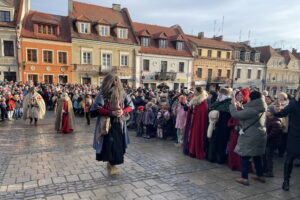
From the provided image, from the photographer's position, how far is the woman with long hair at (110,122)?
4102 millimetres

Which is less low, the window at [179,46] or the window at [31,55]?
the window at [179,46]

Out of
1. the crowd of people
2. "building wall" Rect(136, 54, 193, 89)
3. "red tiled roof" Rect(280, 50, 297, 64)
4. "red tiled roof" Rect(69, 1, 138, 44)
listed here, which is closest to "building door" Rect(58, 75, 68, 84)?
"red tiled roof" Rect(69, 1, 138, 44)

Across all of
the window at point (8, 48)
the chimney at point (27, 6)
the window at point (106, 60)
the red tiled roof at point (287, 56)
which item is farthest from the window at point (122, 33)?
the red tiled roof at point (287, 56)

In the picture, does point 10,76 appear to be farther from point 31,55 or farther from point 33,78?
point 31,55

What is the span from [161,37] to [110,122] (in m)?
25.1

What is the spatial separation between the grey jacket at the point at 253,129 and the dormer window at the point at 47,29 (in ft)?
75.7

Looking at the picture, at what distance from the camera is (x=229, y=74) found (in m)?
33.4

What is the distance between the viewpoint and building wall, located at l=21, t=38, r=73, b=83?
2053 centimetres

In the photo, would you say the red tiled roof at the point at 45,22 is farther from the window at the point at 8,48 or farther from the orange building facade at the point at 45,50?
the window at the point at 8,48

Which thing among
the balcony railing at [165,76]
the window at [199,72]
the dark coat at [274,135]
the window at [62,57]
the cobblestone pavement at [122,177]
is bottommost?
the cobblestone pavement at [122,177]

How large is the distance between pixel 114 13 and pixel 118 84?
2576cm

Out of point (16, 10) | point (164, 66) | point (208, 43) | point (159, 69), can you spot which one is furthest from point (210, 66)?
point (16, 10)

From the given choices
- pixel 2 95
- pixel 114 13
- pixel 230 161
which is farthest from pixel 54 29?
pixel 230 161

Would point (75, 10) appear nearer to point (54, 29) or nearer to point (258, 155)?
point (54, 29)
